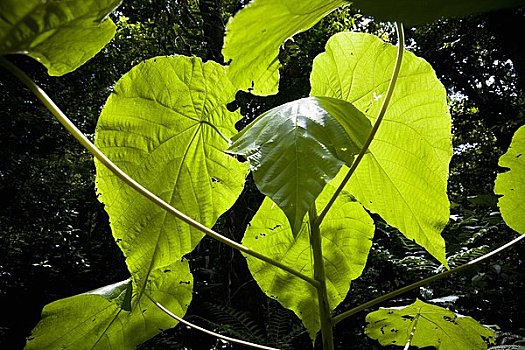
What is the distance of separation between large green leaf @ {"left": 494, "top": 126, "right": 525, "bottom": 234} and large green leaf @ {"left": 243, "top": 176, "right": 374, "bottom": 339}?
137 mm

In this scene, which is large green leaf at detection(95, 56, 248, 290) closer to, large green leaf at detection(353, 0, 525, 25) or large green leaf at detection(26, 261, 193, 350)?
large green leaf at detection(26, 261, 193, 350)

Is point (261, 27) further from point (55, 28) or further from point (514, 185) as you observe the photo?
point (514, 185)

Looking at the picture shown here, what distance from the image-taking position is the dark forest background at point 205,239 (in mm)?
1796

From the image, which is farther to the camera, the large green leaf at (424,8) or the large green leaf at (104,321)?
the large green leaf at (104,321)

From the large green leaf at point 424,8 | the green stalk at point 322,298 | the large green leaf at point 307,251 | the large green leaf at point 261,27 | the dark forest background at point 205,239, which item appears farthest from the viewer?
the dark forest background at point 205,239

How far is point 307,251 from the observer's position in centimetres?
49

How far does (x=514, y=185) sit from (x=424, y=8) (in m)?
0.43

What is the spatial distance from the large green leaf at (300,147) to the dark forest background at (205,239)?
44.7 inches

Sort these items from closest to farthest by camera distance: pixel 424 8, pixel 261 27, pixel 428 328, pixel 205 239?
pixel 424 8, pixel 261 27, pixel 428 328, pixel 205 239

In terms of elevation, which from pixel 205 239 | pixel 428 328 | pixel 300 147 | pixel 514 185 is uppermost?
pixel 300 147

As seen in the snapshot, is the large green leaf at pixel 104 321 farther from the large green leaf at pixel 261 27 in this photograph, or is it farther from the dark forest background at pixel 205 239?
the dark forest background at pixel 205 239

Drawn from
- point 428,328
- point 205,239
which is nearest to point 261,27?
point 428,328

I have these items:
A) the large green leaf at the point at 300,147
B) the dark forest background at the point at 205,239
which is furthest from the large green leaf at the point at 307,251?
the dark forest background at the point at 205,239

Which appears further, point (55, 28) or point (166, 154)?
→ point (166, 154)
